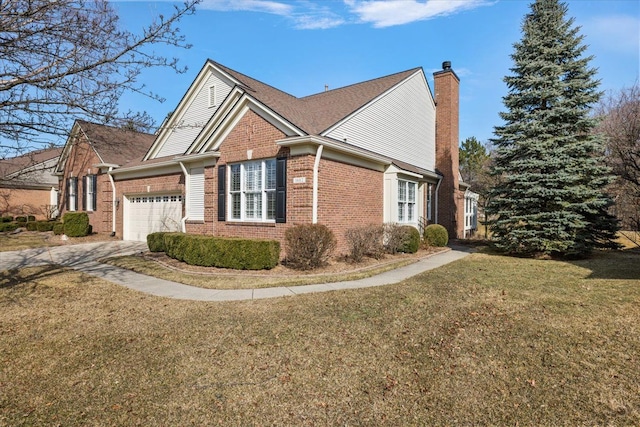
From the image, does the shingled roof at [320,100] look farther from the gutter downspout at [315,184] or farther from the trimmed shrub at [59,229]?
the trimmed shrub at [59,229]

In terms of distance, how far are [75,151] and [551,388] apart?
83.7 ft

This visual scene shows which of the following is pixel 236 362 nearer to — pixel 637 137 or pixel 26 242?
pixel 26 242

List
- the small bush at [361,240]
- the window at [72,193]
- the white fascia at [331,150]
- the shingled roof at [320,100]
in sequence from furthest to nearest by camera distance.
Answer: the window at [72,193] → the shingled roof at [320,100] → the small bush at [361,240] → the white fascia at [331,150]

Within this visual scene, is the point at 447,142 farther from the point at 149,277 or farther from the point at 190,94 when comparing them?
the point at 149,277

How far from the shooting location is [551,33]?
12.5 m

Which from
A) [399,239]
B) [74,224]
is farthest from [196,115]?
[399,239]

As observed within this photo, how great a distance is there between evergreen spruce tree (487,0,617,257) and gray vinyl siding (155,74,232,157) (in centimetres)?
1189

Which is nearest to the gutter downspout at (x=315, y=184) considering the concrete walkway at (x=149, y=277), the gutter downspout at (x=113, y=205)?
the concrete walkway at (x=149, y=277)

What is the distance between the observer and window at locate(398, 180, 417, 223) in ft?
46.3

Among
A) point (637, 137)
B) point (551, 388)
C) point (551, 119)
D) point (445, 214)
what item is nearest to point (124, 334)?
point (551, 388)

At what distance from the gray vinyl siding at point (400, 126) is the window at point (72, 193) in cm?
1867

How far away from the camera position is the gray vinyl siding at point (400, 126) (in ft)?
42.0

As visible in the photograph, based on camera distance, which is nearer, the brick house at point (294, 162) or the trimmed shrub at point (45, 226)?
the brick house at point (294, 162)

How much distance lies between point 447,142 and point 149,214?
54.2ft
